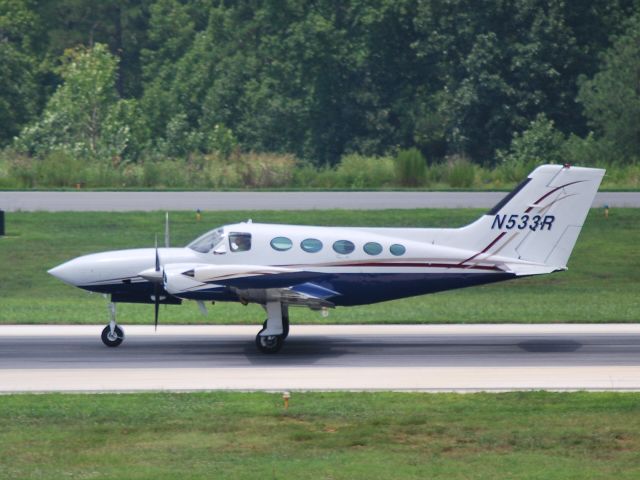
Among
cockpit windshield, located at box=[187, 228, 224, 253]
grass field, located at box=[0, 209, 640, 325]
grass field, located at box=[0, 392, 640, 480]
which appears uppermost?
cockpit windshield, located at box=[187, 228, 224, 253]

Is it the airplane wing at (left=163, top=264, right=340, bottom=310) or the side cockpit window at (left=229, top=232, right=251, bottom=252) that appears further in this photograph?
the side cockpit window at (left=229, top=232, right=251, bottom=252)

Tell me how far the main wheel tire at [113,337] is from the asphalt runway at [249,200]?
1925 centimetres

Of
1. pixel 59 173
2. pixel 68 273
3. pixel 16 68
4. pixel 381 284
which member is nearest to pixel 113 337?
pixel 68 273

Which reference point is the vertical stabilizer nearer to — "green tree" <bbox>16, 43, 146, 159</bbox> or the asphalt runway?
the asphalt runway

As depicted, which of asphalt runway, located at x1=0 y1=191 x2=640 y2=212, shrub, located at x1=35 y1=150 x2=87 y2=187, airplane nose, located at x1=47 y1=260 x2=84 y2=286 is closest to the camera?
airplane nose, located at x1=47 y1=260 x2=84 y2=286

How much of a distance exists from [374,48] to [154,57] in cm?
1656

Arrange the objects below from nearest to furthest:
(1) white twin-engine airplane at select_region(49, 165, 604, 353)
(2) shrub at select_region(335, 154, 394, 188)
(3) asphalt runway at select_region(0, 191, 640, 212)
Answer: (1) white twin-engine airplane at select_region(49, 165, 604, 353), (3) asphalt runway at select_region(0, 191, 640, 212), (2) shrub at select_region(335, 154, 394, 188)

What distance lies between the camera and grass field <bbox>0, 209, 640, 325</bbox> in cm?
3078

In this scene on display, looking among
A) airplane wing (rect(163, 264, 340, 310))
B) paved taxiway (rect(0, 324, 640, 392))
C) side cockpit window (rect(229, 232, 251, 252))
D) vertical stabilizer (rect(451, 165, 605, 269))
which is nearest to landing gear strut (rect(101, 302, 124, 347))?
paved taxiway (rect(0, 324, 640, 392))

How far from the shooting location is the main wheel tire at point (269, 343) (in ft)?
81.6

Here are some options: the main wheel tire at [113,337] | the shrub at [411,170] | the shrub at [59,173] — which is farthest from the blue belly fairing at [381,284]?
the shrub at [411,170]

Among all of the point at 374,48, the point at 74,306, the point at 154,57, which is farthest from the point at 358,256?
the point at 154,57

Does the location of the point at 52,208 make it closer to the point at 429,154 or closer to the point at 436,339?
the point at 436,339

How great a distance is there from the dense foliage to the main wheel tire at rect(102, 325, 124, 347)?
123 ft
